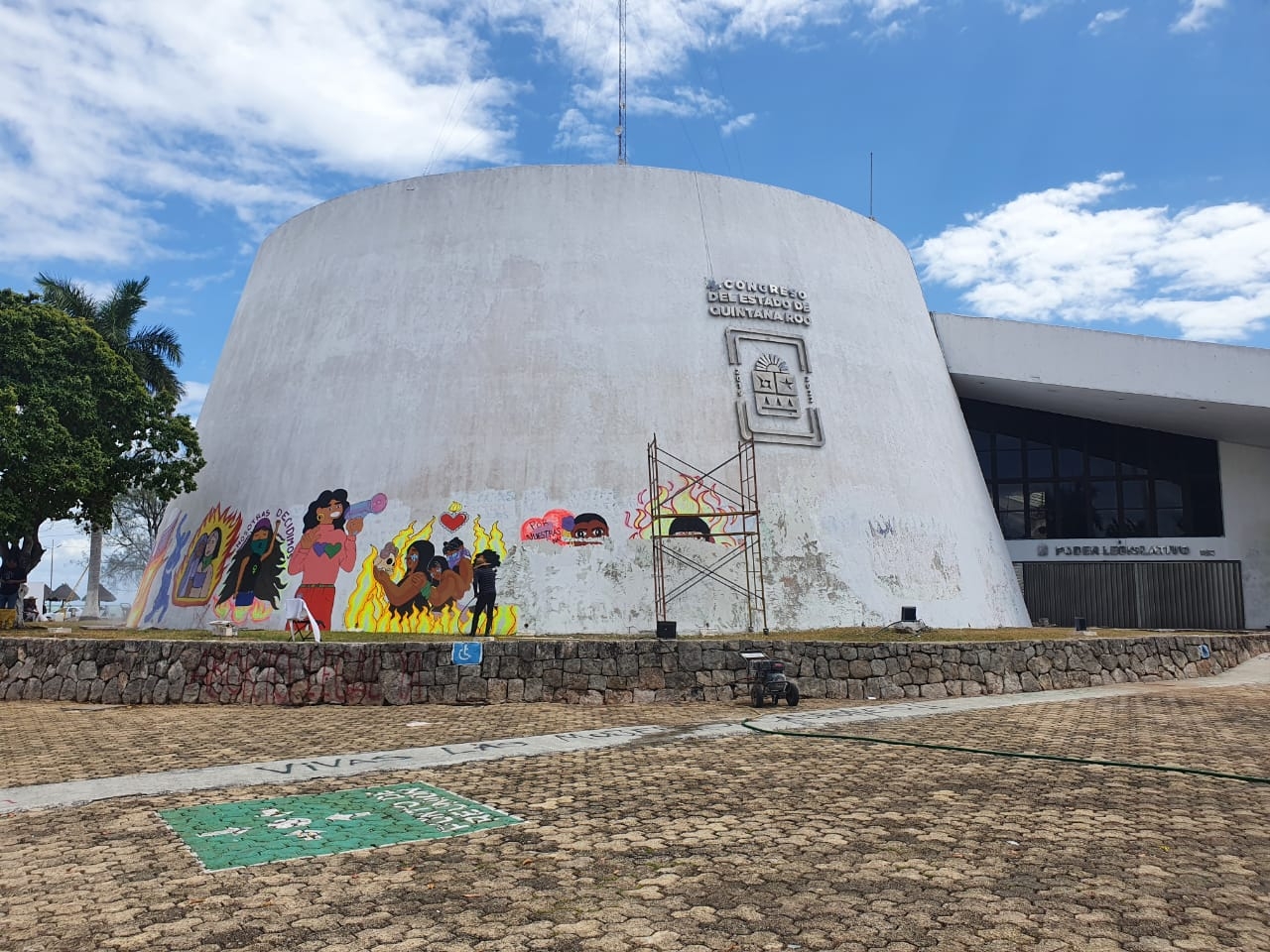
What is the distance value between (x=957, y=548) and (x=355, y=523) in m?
12.8

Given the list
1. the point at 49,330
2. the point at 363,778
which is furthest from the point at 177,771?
the point at 49,330

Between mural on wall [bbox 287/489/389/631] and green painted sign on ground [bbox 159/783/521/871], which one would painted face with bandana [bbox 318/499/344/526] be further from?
green painted sign on ground [bbox 159/783/521/871]

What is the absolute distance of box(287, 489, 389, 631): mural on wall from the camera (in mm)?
17969

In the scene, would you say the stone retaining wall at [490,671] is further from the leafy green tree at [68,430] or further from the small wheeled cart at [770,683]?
the leafy green tree at [68,430]

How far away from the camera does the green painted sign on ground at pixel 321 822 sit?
6.04 meters

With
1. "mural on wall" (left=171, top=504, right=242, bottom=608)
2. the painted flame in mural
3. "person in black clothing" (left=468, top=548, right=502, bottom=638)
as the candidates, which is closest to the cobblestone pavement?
"person in black clothing" (left=468, top=548, right=502, bottom=638)

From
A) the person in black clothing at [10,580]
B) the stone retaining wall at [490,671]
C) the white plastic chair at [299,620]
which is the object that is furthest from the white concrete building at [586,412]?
the stone retaining wall at [490,671]

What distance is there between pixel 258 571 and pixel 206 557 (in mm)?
1945

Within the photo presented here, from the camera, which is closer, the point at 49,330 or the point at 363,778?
the point at 363,778

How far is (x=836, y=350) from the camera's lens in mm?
21281

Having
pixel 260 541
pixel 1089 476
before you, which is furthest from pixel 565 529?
pixel 1089 476

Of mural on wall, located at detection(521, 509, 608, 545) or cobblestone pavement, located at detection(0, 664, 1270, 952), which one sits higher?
mural on wall, located at detection(521, 509, 608, 545)

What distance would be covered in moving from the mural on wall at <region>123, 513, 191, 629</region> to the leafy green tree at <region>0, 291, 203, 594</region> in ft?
4.64

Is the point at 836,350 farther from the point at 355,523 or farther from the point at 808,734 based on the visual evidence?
the point at 808,734
